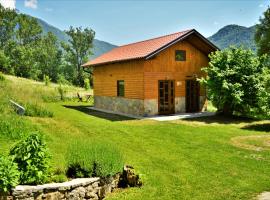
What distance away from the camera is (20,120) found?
12.1 meters

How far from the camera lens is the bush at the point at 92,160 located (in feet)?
22.0

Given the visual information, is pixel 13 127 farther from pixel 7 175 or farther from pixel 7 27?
pixel 7 27

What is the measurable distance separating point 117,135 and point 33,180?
7.60 meters

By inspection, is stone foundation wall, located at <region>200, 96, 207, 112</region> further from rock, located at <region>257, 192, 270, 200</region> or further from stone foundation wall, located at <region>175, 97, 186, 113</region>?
rock, located at <region>257, 192, 270, 200</region>

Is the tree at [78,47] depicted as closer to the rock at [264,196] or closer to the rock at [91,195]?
the rock at [91,195]

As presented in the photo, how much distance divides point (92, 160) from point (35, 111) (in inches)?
370

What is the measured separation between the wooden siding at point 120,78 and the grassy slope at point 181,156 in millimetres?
3763

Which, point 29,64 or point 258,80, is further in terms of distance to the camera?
point 29,64

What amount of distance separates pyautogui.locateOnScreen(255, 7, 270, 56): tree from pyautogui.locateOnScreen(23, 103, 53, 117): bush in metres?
29.7

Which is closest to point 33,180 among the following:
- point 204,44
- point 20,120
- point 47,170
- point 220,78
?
point 47,170

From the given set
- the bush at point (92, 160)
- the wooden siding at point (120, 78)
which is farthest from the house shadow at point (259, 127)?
the bush at point (92, 160)

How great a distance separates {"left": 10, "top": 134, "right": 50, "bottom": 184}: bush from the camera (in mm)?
5801

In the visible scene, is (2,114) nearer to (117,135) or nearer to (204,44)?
(117,135)

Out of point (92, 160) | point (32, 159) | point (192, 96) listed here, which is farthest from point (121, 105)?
point (32, 159)
